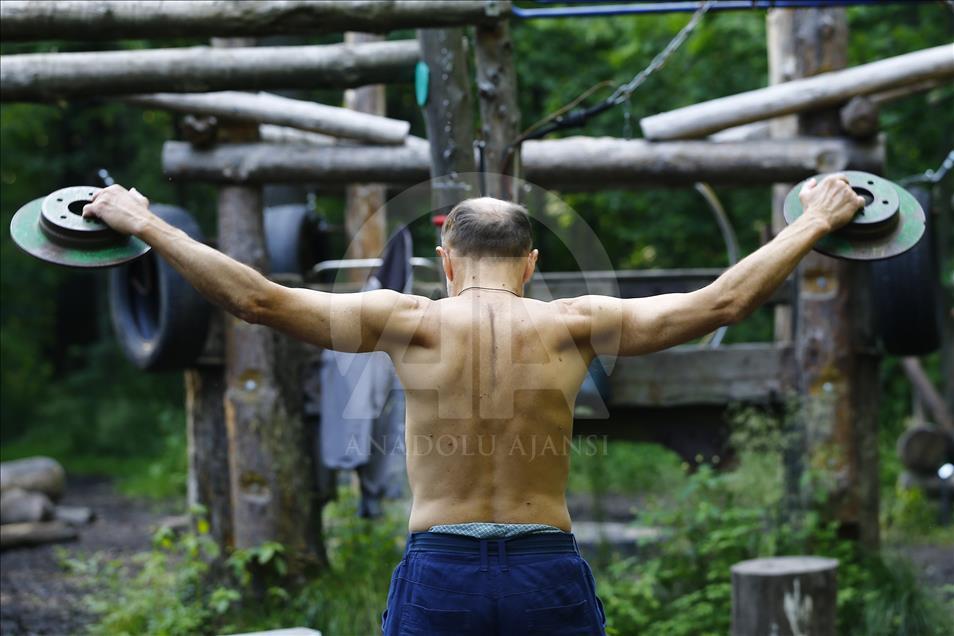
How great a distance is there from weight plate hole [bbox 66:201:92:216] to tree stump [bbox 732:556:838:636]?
3415 millimetres

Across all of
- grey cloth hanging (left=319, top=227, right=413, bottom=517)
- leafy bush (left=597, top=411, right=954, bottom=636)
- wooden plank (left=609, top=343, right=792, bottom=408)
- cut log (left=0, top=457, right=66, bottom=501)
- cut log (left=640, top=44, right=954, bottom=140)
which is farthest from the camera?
cut log (left=0, top=457, right=66, bottom=501)

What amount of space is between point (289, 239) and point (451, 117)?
8.71 feet

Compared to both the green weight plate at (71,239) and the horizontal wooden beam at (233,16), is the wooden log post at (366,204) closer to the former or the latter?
the horizontal wooden beam at (233,16)

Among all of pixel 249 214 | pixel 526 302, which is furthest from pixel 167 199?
pixel 526 302

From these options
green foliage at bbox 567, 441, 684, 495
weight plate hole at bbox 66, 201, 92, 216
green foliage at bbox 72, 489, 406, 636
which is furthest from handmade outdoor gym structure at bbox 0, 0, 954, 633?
weight plate hole at bbox 66, 201, 92, 216

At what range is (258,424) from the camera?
20.6 feet

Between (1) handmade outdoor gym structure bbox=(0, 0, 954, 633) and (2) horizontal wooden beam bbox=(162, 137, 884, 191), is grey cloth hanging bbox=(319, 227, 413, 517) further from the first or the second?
(2) horizontal wooden beam bbox=(162, 137, 884, 191)

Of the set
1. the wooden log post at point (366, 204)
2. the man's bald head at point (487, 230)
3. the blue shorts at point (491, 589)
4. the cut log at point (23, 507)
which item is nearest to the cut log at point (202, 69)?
the man's bald head at point (487, 230)

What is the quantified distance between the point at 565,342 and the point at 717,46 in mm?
12214

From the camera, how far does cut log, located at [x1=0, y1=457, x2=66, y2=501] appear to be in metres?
9.46

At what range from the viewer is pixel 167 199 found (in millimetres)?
15023

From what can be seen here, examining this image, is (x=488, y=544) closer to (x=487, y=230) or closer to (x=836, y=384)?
(x=487, y=230)

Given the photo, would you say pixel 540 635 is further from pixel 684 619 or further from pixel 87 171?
pixel 87 171

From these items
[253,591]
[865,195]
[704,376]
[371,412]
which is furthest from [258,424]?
[865,195]
